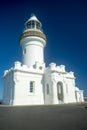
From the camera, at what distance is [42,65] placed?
861 inches

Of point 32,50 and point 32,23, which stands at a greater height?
point 32,23

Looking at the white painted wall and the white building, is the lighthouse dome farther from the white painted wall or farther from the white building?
the white painted wall

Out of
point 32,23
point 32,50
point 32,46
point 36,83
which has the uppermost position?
point 32,23

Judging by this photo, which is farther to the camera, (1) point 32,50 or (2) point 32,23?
(2) point 32,23

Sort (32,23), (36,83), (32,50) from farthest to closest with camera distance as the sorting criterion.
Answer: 1. (32,23)
2. (32,50)
3. (36,83)

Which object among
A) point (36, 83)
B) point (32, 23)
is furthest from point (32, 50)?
point (36, 83)

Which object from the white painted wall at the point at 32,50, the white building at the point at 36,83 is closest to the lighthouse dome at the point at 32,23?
the white building at the point at 36,83

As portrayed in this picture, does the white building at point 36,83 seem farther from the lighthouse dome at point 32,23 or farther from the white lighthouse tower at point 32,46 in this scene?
the lighthouse dome at point 32,23

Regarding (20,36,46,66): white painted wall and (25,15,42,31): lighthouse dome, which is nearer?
(20,36,46,66): white painted wall

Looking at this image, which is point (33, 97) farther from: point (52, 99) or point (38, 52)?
point (38, 52)

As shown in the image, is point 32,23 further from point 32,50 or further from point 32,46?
point 32,50

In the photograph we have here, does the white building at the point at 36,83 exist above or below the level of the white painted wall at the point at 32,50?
below

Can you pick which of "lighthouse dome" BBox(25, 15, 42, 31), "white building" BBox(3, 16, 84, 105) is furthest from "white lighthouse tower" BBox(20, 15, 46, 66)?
"lighthouse dome" BBox(25, 15, 42, 31)

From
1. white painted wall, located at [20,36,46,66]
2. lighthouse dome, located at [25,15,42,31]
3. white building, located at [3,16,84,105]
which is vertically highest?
lighthouse dome, located at [25,15,42,31]
